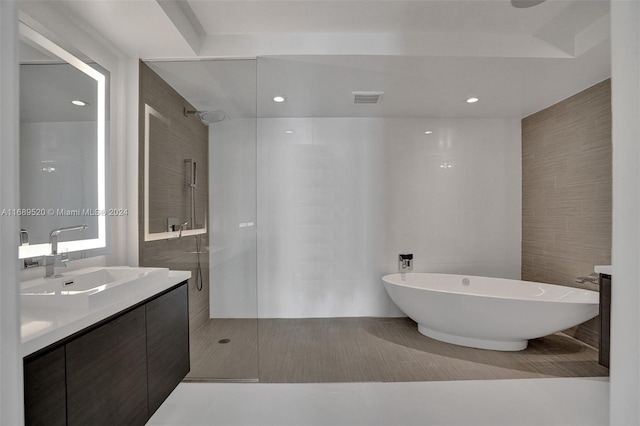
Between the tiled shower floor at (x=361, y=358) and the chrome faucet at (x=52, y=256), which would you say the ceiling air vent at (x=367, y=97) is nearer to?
the tiled shower floor at (x=361, y=358)

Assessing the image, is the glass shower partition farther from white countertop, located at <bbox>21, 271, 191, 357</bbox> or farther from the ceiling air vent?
the ceiling air vent

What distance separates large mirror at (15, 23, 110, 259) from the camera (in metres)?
1.75

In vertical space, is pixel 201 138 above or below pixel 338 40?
below

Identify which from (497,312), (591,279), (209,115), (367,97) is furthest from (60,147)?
(591,279)

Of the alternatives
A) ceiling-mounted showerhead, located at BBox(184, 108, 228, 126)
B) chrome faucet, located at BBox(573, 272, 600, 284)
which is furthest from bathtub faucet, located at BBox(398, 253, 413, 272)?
ceiling-mounted showerhead, located at BBox(184, 108, 228, 126)

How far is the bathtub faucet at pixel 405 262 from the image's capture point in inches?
168

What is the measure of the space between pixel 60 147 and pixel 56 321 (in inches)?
43.4

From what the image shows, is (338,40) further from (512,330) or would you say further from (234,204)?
(512,330)

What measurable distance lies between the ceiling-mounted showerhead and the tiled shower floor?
1556 millimetres

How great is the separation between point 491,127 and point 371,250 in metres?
2.12

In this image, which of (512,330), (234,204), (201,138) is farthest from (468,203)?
(201,138)

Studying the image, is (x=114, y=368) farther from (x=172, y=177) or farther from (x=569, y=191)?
(x=569, y=191)

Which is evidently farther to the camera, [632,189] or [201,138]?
[201,138]

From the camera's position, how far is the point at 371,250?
4.29 meters
